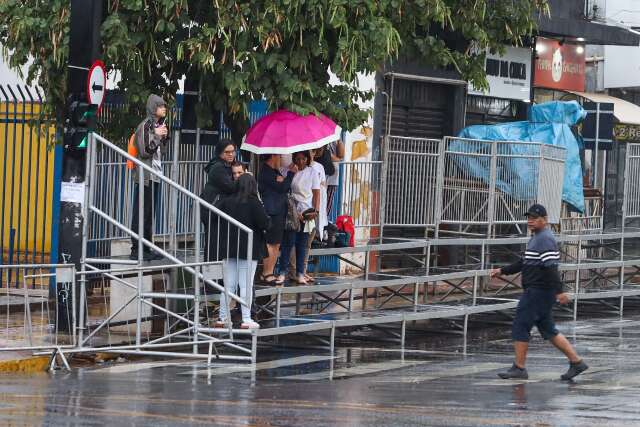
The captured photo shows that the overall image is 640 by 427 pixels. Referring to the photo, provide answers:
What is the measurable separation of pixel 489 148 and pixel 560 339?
572 centimetres

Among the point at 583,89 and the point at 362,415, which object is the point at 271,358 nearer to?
the point at 362,415

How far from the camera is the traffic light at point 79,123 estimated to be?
15383 millimetres

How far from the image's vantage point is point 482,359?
625 inches

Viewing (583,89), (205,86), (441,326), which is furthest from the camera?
(583,89)

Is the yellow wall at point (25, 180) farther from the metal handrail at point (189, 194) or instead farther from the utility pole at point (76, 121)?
the metal handrail at point (189, 194)

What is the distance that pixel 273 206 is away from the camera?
52.7 feet

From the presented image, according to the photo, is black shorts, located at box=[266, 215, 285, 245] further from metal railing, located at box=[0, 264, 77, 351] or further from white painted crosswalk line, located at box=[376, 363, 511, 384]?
white painted crosswalk line, located at box=[376, 363, 511, 384]

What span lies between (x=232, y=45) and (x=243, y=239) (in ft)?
7.61

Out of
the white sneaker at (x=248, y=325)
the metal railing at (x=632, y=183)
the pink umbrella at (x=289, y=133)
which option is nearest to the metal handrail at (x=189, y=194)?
the white sneaker at (x=248, y=325)

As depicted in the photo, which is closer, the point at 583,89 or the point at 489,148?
the point at 489,148

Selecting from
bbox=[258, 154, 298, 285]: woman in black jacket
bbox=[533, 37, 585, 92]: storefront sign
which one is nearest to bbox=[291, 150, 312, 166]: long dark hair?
bbox=[258, 154, 298, 285]: woman in black jacket

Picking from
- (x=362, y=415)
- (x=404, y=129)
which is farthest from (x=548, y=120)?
(x=362, y=415)

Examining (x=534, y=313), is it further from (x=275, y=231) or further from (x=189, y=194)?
(x=189, y=194)

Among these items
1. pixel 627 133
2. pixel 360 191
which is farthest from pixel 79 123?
pixel 627 133
